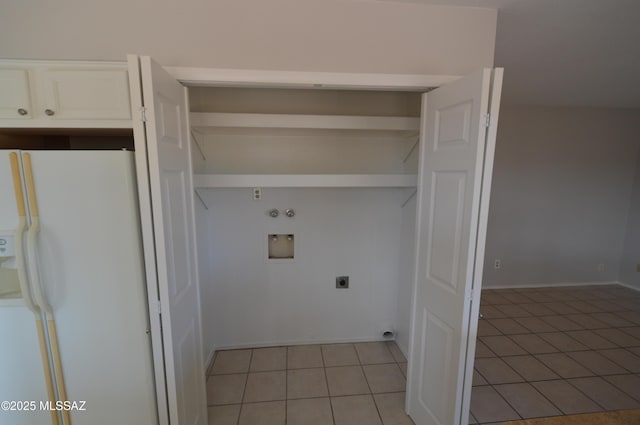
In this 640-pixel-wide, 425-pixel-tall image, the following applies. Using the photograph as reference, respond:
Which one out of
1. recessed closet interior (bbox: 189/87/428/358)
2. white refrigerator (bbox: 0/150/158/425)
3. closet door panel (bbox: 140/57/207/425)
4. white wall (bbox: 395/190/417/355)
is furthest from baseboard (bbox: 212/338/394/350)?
white refrigerator (bbox: 0/150/158/425)

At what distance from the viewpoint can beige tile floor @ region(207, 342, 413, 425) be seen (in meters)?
1.92

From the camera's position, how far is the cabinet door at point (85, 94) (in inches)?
50.3

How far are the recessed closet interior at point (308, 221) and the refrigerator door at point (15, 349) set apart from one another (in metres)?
1.05

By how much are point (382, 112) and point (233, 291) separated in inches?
81.6

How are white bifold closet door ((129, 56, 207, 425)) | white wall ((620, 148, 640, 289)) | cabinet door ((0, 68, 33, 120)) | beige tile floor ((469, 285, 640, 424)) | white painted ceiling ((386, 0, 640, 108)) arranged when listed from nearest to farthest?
1. white bifold closet door ((129, 56, 207, 425))
2. cabinet door ((0, 68, 33, 120))
3. white painted ceiling ((386, 0, 640, 108))
4. beige tile floor ((469, 285, 640, 424))
5. white wall ((620, 148, 640, 289))

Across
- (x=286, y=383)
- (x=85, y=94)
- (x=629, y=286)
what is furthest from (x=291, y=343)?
(x=629, y=286)

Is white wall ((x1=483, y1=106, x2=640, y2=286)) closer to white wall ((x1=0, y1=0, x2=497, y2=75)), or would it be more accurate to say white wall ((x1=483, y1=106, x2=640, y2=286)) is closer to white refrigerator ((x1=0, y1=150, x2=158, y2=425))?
white wall ((x1=0, y1=0, x2=497, y2=75))

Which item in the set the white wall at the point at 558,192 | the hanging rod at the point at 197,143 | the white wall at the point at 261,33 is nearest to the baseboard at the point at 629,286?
the white wall at the point at 558,192

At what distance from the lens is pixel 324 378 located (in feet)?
7.46

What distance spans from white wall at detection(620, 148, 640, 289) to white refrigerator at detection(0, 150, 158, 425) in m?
5.85

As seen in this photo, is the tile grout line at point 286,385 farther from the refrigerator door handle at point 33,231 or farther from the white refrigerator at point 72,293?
the refrigerator door handle at point 33,231

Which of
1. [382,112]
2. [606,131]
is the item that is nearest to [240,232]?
[382,112]

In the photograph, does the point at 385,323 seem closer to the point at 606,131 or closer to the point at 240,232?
the point at 240,232

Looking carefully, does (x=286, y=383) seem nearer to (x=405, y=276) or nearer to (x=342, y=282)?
(x=342, y=282)
